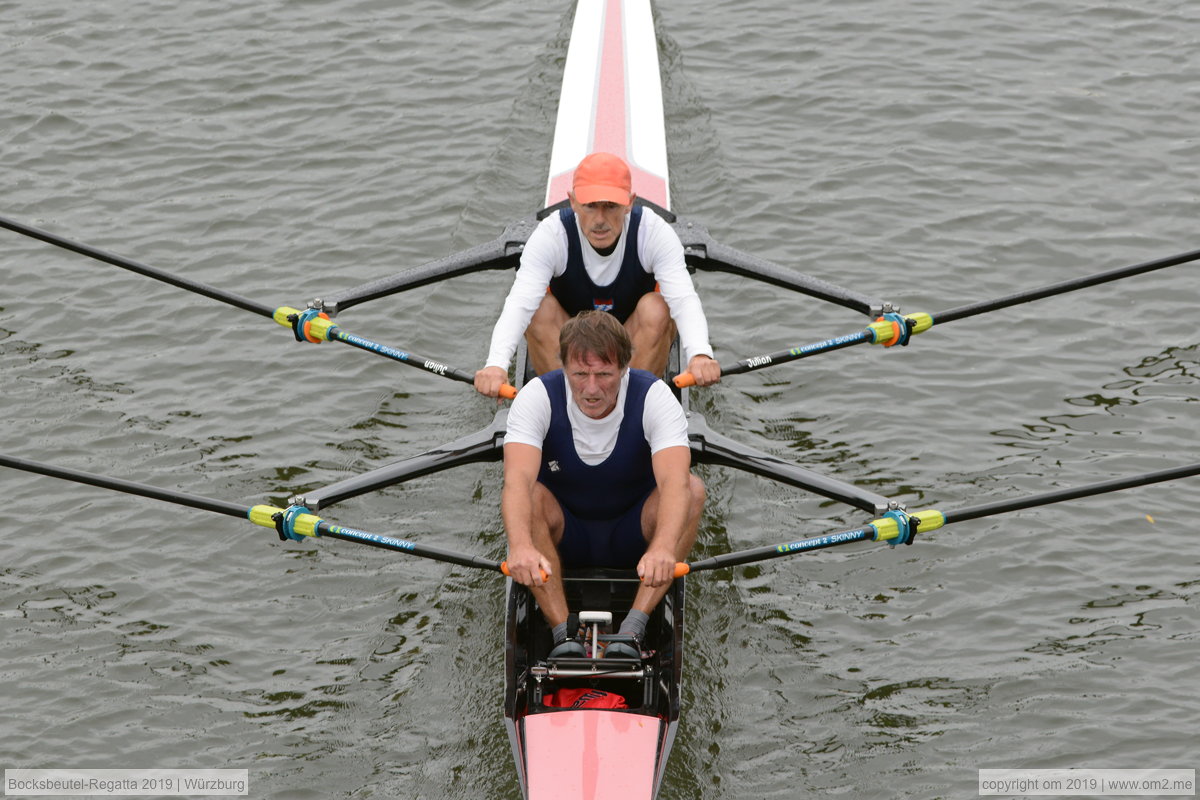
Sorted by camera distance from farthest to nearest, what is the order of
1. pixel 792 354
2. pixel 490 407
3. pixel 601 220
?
1. pixel 490 407
2. pixel 792 354
3. pixel 601 220

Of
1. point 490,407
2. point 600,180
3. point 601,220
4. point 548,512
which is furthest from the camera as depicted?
point 490,407

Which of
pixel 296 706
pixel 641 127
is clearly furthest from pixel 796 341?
pixel 296 706

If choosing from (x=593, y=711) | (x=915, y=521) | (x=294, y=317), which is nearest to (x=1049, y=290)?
(x=915, y=521)

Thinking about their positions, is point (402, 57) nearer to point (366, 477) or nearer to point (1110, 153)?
point (1110, 153)

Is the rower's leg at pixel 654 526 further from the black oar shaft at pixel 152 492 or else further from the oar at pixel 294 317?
the black oar shaft at pixel 152 492

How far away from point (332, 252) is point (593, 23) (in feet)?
9.63

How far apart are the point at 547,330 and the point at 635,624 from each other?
6.82ft

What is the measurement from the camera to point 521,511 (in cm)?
580

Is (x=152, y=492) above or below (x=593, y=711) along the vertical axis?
above

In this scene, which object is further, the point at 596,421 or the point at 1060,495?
the point at 1060,495

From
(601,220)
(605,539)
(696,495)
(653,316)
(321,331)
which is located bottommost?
(605,539)

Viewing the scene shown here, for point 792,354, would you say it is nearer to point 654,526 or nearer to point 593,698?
point 654,526

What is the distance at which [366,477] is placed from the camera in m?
6.55

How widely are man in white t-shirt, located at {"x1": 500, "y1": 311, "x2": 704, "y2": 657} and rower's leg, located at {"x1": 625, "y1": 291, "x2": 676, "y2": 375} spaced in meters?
1.28
